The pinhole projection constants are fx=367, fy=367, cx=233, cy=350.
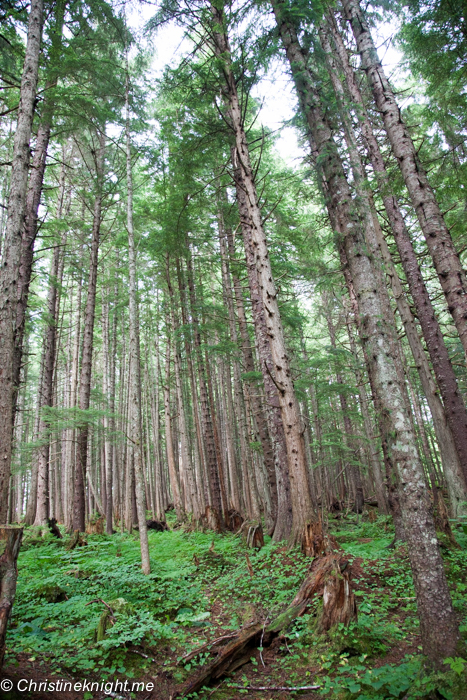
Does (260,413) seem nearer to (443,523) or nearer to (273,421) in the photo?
(273,421)

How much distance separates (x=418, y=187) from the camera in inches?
256

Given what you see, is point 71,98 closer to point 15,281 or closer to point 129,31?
point 129,31

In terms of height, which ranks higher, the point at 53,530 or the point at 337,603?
the point at 53,530

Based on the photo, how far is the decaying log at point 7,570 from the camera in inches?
114

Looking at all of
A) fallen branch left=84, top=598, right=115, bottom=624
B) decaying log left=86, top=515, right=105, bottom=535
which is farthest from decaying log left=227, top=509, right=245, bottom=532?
fallen branch left=84, top=598, right=115, bottom=624

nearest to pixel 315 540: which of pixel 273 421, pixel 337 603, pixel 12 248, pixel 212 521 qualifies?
pixel 337 603

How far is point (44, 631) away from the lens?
4.28 m

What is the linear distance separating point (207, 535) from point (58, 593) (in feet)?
20.2

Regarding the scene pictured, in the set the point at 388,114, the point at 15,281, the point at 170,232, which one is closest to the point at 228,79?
the point at 388,114

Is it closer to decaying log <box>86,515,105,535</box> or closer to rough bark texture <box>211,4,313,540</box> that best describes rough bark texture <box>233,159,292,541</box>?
rough bark texture <box>211,4,313,540</box>

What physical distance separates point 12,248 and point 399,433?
4.95 metres

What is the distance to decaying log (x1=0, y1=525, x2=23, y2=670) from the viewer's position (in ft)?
9.52

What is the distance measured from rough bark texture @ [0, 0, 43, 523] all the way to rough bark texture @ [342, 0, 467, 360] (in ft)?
20.1

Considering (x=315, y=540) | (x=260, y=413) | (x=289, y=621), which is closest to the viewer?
(x=289, y=621)
